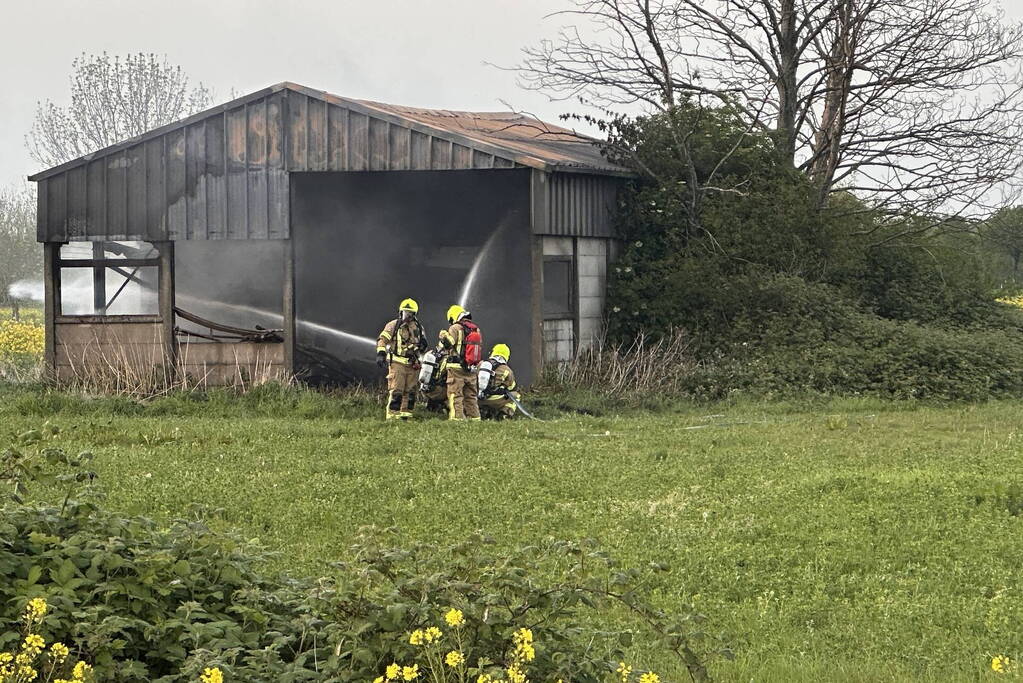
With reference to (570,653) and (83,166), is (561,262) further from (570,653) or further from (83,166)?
(570,653)

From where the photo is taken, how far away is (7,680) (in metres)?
6.08

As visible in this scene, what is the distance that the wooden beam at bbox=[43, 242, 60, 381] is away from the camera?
968 inches

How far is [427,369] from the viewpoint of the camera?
838 inches

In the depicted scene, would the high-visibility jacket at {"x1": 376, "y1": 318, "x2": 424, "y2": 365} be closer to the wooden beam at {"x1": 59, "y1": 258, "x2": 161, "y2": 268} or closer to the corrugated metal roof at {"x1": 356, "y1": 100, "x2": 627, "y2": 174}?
the corrugated metal roof at {"x1": 356, "y1": 100, "x2": 627, "y2": 174}

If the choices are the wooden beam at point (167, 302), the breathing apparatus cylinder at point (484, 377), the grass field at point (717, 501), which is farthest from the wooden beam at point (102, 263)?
the breathing apparatus cylinder at point (484, 377)

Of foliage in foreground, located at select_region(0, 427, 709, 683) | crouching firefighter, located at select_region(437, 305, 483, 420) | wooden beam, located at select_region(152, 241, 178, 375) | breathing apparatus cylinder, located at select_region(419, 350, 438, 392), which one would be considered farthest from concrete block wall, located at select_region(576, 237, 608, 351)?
foliage in foreground, located at select_region(0, 427, 709, 683)

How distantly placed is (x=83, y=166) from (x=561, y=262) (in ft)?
26.0

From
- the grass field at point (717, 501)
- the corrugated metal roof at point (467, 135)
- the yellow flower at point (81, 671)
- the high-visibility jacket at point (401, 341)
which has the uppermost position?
the corrugated metal roof at point (467, 135)

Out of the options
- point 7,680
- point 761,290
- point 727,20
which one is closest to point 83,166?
point 761,290

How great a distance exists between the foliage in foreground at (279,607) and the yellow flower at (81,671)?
7.6 inches

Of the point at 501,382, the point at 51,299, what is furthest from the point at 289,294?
the point at 51,299

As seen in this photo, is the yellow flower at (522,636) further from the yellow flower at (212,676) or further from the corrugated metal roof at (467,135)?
the corrugated metal roof at (467,135)

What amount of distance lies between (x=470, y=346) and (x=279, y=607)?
13.5 metres

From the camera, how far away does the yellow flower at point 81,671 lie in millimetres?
5961
